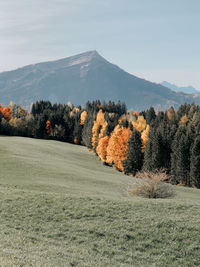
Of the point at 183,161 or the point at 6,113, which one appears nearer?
the point at 183,161

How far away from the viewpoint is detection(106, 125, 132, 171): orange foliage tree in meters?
83.8

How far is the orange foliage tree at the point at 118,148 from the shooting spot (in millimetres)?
83831

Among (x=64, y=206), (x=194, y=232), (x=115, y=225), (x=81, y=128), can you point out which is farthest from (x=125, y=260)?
(x=81, y=128)

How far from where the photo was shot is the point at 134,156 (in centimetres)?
8050

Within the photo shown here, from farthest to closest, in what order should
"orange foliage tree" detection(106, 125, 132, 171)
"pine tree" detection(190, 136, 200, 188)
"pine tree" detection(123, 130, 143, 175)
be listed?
"orange foliage tree" detection(106, 125, 132, 171) → "pine tree" detection(123, 130, 143, 175) → "pine tree" detection(190, 136, 200, 188)

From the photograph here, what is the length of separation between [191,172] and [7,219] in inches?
2234

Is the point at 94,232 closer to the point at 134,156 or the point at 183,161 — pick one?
the point at 183,161

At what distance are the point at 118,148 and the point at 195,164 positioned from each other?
23945 millimetres

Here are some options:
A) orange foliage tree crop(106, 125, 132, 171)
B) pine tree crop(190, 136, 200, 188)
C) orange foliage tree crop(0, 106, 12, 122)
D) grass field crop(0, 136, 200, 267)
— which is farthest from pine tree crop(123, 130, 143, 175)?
orange foliage tree crop(0, 106, 12, 122)

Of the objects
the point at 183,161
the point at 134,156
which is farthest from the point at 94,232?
the point at 134,156

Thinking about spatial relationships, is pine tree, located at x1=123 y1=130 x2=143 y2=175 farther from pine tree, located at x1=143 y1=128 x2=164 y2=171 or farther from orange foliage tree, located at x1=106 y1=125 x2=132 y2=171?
pine tree, located at x1=143 y1=128 x2=164 y2=171

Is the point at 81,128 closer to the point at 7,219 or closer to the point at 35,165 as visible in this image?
the point at 35,165

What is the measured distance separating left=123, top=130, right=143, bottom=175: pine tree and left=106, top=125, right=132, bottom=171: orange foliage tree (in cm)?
254

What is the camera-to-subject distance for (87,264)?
1350cm
